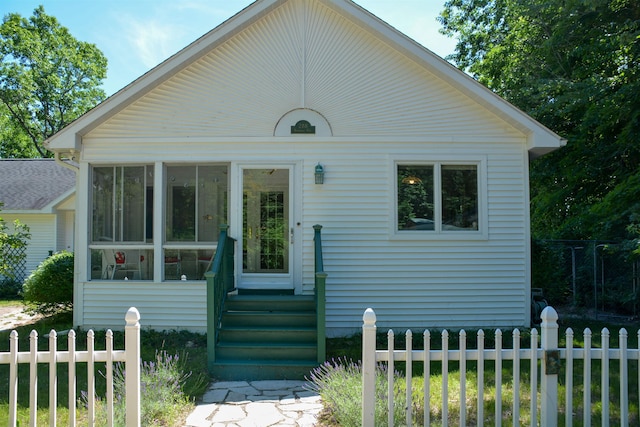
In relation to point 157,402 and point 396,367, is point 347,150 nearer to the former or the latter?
point 396,367

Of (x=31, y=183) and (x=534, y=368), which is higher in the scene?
(x=31, y=183)

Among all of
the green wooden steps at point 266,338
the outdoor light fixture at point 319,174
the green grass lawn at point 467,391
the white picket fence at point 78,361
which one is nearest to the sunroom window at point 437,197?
the outdoor light fixture at point 319,174

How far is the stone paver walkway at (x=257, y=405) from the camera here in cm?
445

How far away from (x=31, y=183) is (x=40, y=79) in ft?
43.1

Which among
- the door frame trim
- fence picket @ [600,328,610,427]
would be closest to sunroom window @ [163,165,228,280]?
the door frame trim

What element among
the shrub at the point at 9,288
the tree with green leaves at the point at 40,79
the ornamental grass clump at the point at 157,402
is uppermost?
the tree with green leaves at the point at 40,79

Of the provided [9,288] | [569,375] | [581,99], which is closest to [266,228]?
[569,375]

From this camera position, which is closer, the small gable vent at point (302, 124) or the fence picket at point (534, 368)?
the fence picket at point (534, 368)

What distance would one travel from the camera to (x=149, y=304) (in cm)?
803

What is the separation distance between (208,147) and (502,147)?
15.7 ft

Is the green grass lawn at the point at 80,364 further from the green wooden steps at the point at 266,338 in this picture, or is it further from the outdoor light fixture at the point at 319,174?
the outdoor light fixture at the point at 319,174

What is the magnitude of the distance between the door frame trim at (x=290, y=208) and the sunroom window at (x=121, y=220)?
1420 mm

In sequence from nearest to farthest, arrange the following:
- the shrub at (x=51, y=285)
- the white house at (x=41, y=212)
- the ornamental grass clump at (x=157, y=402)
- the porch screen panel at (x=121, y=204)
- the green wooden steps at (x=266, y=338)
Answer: the ornamental grass clump at (x=157, y=402), the green wooden steps at (x=266, y=338), the porch screen panel at (x=121, y=204), the shrub at (x=51, y=285), the white house at (x=41, y=212)

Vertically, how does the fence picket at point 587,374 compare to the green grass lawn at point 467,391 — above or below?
above
